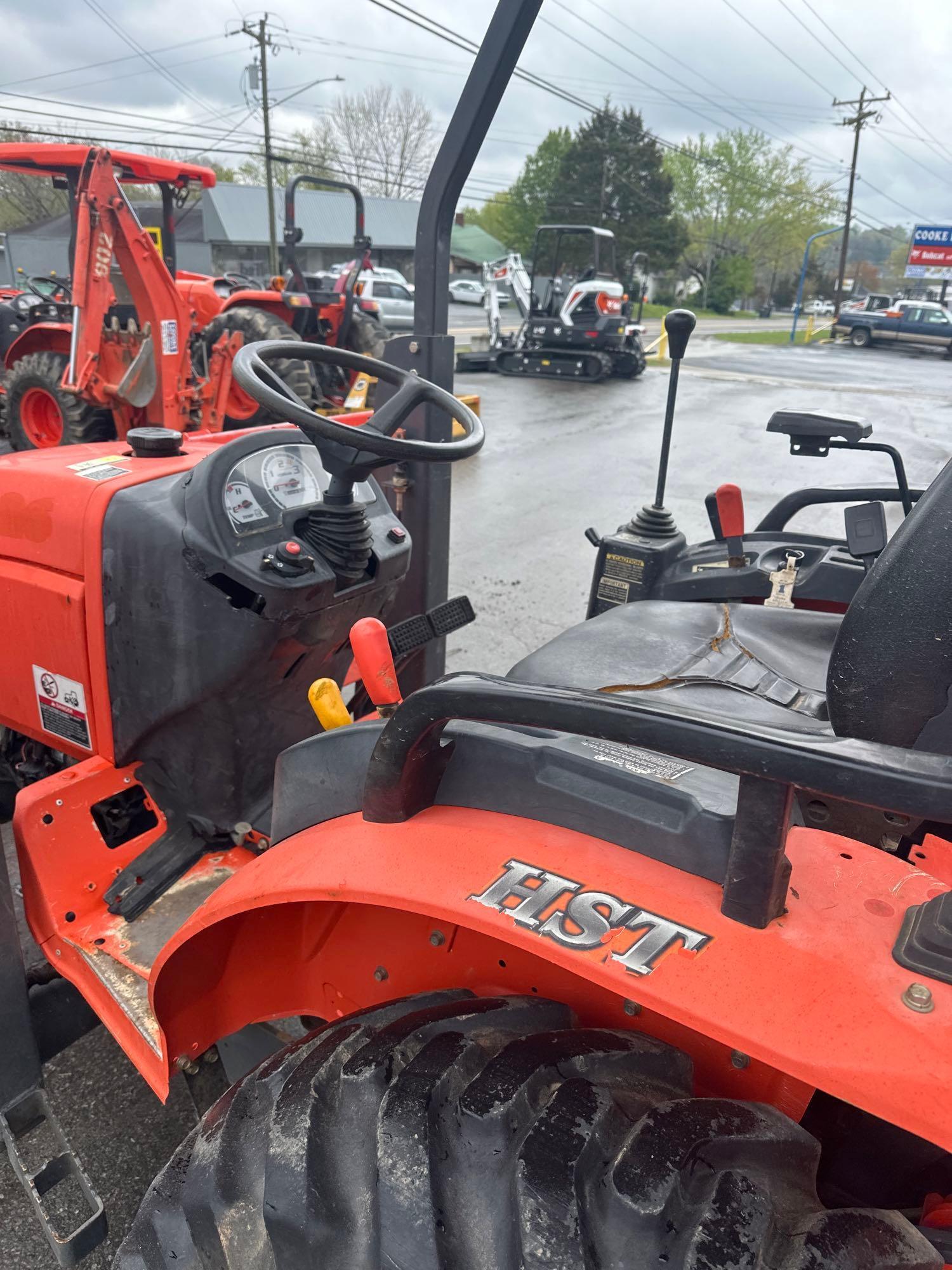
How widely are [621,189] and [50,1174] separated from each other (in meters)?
48.6

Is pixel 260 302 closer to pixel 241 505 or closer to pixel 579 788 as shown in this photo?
pixel 241 505

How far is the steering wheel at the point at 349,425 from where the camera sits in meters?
1.54

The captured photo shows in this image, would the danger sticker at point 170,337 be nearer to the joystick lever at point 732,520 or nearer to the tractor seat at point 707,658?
the joystick lever at point 732,520

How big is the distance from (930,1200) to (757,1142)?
254mm

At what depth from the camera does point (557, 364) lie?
627 inches

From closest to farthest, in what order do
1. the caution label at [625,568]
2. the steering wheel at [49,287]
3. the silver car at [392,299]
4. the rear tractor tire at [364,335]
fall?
1. the caution label at [625,568]
2. the rear tractor tire at [364,335]
3. the steering wheel at [49,287]
4. the silver car at [392,299]

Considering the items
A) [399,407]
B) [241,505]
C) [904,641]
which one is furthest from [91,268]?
[904,641]

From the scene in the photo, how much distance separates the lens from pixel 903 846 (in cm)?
155

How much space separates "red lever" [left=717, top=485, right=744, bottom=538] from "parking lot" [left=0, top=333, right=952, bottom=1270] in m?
1.85

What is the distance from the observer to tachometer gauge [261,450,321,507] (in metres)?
1.91

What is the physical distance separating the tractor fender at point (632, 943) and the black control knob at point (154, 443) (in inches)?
47.1

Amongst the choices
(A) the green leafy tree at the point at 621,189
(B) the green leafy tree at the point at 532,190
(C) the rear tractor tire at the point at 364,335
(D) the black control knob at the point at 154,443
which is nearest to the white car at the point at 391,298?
(C) the rear tractor tire at the point at 364,335

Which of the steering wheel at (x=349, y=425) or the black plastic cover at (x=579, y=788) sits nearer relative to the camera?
the black plastic cover at (x=579, y=788)

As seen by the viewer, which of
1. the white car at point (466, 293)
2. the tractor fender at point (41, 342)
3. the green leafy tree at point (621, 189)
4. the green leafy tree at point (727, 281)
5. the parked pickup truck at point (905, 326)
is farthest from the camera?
the green leafy tree at point (727, 281)
